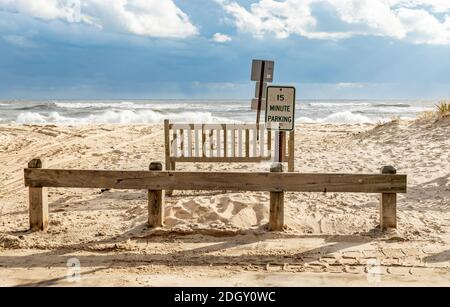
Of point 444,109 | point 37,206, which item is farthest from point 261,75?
point 444,109

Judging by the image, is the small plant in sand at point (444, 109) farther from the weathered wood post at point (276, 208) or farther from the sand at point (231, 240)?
the weathered wood post at point (276, 208)

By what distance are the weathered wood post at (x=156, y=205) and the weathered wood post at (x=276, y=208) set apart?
1.34 metres

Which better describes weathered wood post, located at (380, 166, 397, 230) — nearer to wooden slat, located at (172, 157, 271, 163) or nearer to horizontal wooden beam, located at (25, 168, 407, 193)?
horizontal wooden beam, located at (25, 168, 407, 193)

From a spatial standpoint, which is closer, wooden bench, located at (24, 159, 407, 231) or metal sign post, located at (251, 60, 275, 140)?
wooden bench, located at (24, 159, 407, 231)

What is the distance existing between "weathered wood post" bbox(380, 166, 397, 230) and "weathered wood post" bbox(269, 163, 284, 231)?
3.92 feet

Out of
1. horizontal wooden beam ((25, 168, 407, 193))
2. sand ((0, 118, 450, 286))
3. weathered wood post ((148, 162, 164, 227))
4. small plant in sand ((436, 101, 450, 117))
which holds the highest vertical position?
small plant in sand ((436, 101, 450, 117))

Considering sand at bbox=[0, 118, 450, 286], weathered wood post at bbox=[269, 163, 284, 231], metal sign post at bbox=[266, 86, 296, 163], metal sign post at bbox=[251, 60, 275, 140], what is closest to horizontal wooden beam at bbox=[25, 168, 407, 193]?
weathered wood post at bbox=[269, 163, 284, 231]

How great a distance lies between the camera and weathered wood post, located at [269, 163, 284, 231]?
5.38m

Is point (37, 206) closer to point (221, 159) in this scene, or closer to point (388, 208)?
point (221, 159)

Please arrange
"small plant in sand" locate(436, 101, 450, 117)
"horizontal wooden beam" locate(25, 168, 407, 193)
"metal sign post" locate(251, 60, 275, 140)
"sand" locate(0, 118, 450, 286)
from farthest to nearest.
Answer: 1. "small plant in sand" locate(436, 101, 450, 117)
2. "metal sign post" locate(251, 60, 275, 140)
3. "horizontal wooden beam" locate(25, 168, 407, 193)
4. "sand" locate(0, 118, 450, 286)

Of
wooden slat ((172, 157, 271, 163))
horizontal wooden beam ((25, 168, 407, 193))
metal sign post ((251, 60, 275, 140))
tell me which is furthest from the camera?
metal sign post ((251, 60, 275, 140))
